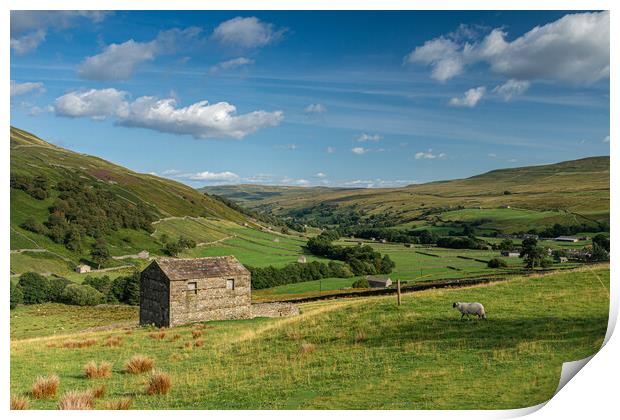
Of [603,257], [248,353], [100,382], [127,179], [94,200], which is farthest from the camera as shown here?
[127,179]

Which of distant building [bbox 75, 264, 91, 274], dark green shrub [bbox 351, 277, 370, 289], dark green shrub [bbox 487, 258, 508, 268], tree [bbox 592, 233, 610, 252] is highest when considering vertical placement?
tree [bbox 592, 233, 610, 252]

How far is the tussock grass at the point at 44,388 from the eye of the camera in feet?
35.5

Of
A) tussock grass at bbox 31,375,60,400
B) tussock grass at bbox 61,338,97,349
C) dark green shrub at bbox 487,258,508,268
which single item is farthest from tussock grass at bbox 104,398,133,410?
dark green shrub at bbox 487,258,508,268

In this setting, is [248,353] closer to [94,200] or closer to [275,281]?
[275,281]

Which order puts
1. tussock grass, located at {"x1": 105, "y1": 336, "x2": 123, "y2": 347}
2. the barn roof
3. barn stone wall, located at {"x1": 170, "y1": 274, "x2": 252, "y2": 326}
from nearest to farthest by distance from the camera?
tussock grass, located at {"x1": 105, "y1": 336, "x2": 123, "y2": 347}, barn stone wall, located at {"x1": 170, "y1": 274, "x2": 252, "y2": 326}, the barn roof

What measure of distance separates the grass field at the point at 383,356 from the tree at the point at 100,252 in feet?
33.6

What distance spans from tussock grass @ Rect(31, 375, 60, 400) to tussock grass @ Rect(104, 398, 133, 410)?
1808 mm

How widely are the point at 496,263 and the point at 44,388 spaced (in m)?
20.9

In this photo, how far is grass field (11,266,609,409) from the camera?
10.1 meters

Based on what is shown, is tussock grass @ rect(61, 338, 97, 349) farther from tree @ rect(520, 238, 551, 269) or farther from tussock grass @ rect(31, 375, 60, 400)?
tree @ rect(520, 238, 551, 269)

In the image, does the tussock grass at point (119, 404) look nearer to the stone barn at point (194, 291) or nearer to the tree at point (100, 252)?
the stone barn at point (194, 291)

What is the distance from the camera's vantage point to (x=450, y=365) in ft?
35.9

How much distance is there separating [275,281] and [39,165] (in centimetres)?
1653

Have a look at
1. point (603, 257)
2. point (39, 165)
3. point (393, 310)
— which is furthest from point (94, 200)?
point (603, 257)
